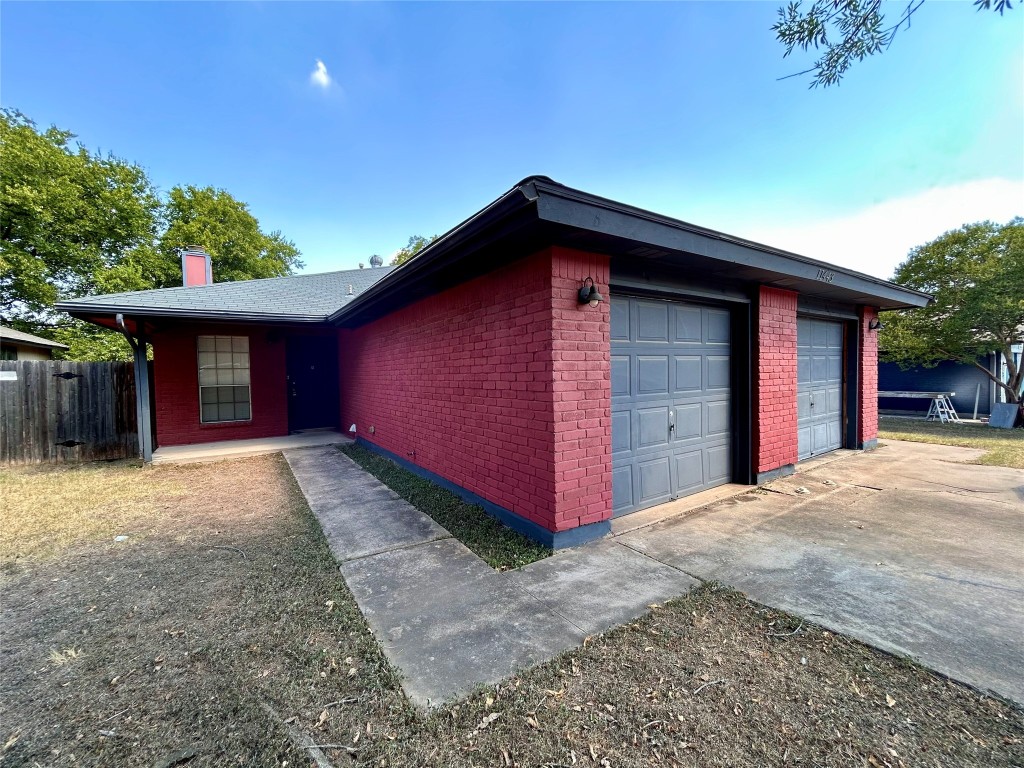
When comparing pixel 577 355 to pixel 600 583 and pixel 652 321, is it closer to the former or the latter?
pixel 652 321

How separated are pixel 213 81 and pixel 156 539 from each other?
13836 mm

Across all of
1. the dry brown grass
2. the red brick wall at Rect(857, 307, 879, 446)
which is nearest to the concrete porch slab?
the dry brown grass

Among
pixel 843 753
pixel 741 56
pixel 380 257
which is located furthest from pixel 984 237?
pixel 380 257

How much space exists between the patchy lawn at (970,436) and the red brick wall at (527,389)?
22.2 feet

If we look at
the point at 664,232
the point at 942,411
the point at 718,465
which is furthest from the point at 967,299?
the point at 664,232

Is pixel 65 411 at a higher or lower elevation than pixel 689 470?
higher

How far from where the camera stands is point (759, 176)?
22.6 ft

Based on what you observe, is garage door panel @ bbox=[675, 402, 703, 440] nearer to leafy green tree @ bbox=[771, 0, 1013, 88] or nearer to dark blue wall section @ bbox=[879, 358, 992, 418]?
leafy green tree @ bbox=[771, 0, 1013, 88]

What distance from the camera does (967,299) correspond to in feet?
32.0

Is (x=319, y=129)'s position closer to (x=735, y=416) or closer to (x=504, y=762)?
(x=735, y=416)

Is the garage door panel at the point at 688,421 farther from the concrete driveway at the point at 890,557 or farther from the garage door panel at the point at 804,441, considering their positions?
the garage door panel at the point at 804,441

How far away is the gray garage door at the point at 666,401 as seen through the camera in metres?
4.14

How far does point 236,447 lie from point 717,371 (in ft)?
28.9

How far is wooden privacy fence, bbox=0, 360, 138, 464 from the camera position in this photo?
7.20m
